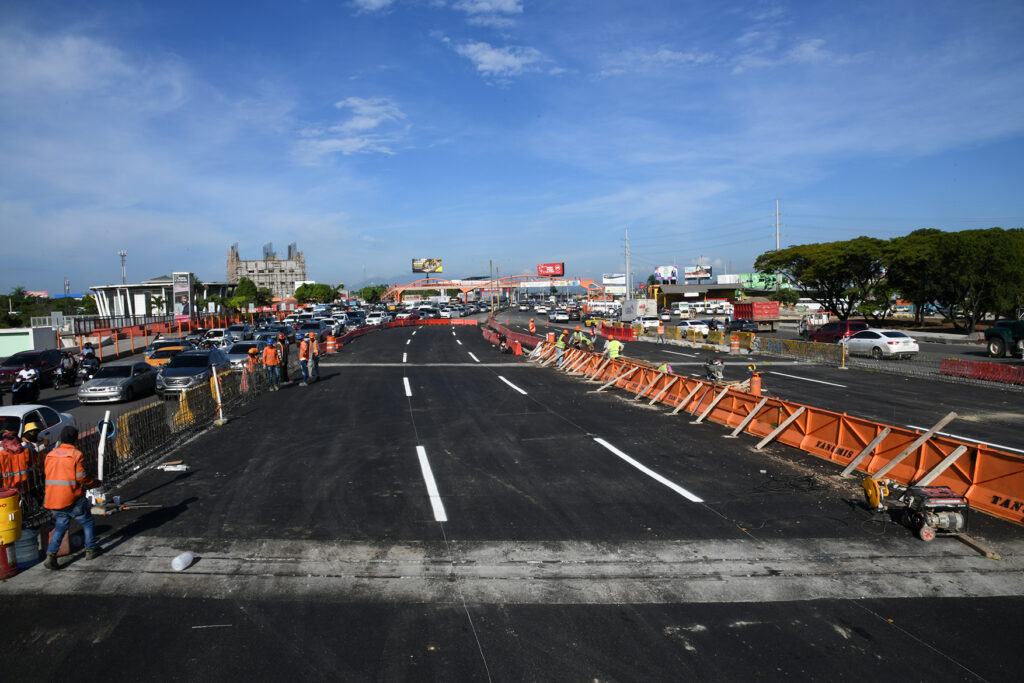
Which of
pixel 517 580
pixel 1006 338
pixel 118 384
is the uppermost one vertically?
pixel 118 384

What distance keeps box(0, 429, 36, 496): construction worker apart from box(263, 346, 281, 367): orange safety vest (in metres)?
13.0

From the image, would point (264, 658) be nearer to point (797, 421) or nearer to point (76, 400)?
point (797, 421)

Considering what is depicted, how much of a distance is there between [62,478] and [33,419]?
17.6ft

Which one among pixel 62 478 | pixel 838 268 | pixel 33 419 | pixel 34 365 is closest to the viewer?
pixel 62 478

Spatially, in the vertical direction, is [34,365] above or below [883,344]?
above

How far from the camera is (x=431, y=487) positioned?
1042cm

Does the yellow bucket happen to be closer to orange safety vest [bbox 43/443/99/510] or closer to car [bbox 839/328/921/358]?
orange safety vest [bbox 43/443/99/510]

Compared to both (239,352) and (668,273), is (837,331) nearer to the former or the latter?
(239,352)

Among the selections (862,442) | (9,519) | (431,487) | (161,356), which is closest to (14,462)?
(9,519)

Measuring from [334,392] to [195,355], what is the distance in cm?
502

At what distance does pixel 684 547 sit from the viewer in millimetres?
7836

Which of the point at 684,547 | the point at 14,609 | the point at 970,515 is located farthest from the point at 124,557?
the point at 970,515

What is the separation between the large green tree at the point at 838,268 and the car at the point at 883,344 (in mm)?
25966

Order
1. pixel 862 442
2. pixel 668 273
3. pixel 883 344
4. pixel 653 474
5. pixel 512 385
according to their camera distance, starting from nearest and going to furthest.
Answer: pixel 653 474 → pixel 862 442 → pixel 512 385 → pixel 883 344 → pixel 668 273
